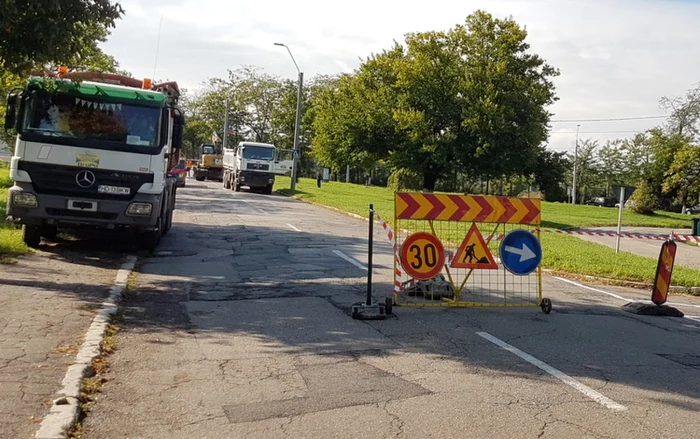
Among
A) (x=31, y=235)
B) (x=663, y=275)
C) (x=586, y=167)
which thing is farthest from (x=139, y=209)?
(x=586, y=167)

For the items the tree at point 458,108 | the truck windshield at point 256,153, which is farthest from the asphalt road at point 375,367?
the truck windshield at point 256,153

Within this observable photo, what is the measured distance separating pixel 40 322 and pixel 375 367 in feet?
11.8

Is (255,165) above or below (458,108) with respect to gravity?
below

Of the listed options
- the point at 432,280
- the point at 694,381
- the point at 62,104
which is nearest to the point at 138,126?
the point at 62,104

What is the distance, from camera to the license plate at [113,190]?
1222 centimetres

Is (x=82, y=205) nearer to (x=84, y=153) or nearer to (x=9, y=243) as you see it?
(x=84, y=153)

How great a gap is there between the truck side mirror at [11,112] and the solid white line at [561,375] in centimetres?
854

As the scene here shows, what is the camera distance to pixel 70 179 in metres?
12.1

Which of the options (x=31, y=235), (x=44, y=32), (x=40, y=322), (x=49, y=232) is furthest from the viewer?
(x=49, y=232)

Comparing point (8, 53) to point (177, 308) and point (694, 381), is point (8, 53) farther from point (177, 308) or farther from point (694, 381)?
point (694, 381)

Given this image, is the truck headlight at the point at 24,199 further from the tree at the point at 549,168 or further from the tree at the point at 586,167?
the tree at the point at 586,167

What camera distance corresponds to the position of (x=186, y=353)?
6809 millimetres

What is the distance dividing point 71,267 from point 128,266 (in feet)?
2.93

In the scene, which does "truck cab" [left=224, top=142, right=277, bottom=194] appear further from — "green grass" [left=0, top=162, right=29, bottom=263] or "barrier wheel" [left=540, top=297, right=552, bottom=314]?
"barrier wheel" [left=540, top=297, right=552, bottom=314]
